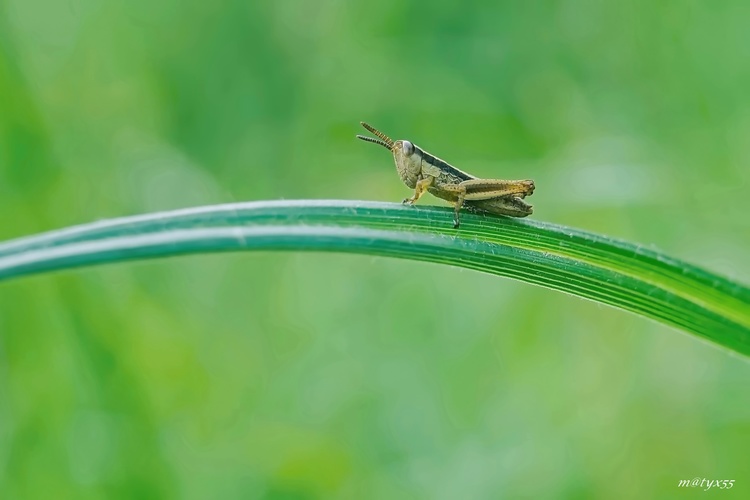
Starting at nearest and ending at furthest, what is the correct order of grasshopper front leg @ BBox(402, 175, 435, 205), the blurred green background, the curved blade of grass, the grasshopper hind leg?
the curved blade of grass
the grasshopper hind leg
grasshopper front leg @ BBox(402, 175, 435, 205)
the blurred green background

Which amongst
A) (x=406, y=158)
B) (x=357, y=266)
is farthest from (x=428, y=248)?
(x=357, y=266)

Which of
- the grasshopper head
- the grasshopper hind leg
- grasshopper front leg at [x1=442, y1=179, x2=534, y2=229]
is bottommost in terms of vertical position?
the grasshopper hind leg

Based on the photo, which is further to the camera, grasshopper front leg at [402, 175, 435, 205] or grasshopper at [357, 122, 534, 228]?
grasshopper front leg at [402, 175, 435, 205]

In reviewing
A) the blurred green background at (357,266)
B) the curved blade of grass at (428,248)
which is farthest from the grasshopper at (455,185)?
the blurred green background at (357,266)

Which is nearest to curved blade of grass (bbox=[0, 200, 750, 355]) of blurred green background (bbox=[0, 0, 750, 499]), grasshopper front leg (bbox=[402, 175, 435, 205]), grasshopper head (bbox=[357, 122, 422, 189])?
grasshopper front leg (bbox=[402, 175, 435, 205])

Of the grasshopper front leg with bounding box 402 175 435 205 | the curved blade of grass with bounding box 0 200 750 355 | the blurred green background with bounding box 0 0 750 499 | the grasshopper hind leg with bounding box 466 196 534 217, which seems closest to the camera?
the curved blade of grass with bounding box 0 200 750 355

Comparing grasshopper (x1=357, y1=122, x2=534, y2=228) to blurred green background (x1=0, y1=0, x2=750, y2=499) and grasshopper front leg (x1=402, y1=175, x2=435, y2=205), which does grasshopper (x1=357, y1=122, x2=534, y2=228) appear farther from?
blurred green background (x1=0, y1=0, x2=750, y2=499)

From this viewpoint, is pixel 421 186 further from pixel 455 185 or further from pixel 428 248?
pixel 428 248
